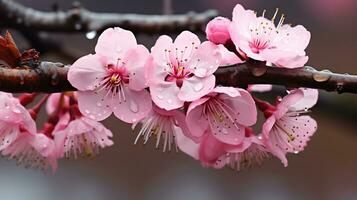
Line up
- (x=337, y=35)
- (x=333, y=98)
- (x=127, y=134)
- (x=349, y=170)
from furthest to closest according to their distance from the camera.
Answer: (x=337, y=35)
(x=349, y=170)
(x=127, y=134)
(x=333, y=98)

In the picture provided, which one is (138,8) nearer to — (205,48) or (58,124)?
(58,124)

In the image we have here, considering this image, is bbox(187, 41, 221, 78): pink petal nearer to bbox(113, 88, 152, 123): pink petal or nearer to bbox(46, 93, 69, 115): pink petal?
bbox(113, 88, 152, 123): pink petal

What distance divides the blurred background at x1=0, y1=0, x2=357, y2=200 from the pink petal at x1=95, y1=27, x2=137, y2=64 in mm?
1546

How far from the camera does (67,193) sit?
2346 mm

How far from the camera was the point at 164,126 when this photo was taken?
0.72 m

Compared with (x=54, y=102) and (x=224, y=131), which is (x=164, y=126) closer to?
(x=224, y=131)

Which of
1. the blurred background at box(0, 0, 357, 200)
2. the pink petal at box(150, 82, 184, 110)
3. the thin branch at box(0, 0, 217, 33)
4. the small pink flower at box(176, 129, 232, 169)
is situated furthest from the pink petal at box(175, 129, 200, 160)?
the blurred background at box(0, 0, 357, 200)

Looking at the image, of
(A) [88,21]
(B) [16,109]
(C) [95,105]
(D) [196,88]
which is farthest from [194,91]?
(A) [88,21]

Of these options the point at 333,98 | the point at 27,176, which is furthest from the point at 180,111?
the point at 27,176

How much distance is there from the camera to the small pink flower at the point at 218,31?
667mm

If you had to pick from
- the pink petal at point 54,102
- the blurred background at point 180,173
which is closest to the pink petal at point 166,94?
the pink petal at point 54,102

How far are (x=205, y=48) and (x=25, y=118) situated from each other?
24 centimetres

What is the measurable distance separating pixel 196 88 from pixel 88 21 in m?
0.60

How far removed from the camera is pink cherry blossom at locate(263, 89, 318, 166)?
0.73m
